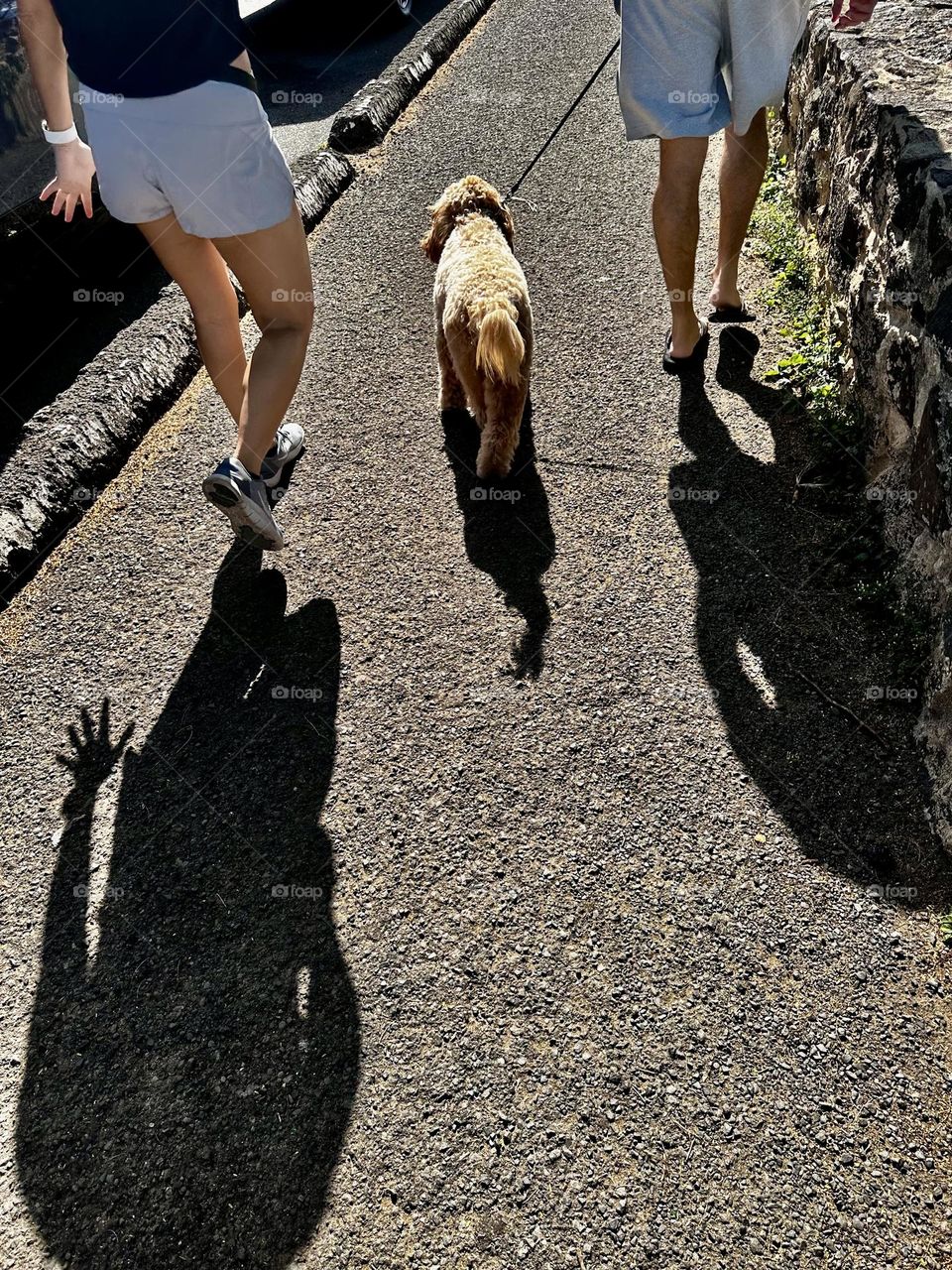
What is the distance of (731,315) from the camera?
163 inches

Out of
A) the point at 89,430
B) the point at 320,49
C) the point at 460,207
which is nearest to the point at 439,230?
the point at 460,207

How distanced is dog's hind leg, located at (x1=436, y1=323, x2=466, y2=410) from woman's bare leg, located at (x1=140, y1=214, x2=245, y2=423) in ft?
2.93

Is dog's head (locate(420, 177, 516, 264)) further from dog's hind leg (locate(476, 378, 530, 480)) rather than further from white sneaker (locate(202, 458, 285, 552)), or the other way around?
white sneaker (locate(202, 458, 285, 552))

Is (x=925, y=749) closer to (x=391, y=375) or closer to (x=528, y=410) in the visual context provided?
(x=528, y=410)

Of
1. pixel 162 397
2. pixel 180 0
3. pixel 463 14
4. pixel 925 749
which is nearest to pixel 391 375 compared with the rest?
pixel 162 397

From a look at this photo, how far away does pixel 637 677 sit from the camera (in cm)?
279

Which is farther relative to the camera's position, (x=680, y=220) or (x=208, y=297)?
(x=680, y=220)

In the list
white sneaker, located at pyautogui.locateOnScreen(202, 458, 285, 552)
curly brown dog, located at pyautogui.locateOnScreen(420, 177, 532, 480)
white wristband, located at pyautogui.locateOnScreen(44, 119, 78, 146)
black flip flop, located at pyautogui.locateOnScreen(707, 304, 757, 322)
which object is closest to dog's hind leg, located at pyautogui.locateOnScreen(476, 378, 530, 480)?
curly brown dog, located at pyautogui.locateOnScreen(420, 177, 532, 480)

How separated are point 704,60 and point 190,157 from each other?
81.0 inches

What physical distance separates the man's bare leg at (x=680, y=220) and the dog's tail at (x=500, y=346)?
33.3 inches

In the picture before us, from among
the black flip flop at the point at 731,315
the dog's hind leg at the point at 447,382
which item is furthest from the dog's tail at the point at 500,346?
Answer: the black flip flop at the point at 731,315

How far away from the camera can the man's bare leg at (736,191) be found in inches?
145

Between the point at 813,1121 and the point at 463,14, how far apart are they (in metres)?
9.85

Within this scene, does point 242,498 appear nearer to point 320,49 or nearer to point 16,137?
point 16,137
